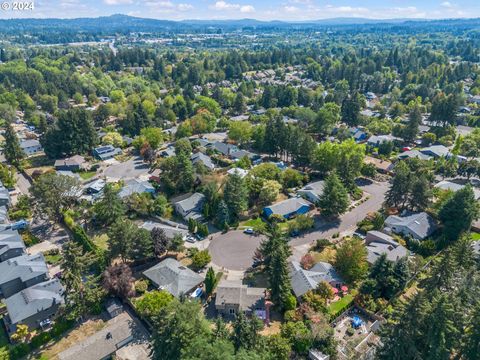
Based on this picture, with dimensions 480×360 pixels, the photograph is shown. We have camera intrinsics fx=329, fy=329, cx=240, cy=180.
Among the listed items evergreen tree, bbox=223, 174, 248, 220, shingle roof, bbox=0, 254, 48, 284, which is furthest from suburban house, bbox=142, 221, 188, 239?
shingle roof, bbox=0, 254, 48, 284

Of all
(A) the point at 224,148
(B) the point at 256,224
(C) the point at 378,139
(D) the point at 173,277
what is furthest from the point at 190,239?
(C) the point at 378,139

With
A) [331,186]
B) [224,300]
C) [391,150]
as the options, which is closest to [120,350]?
[224,300]

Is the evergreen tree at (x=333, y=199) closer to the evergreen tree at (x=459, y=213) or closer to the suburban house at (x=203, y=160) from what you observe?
the evergreen tree at (x=459, y=213)

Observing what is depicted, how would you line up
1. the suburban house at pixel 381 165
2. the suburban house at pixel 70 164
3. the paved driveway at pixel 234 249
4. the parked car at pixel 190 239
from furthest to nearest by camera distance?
the suburban house at pixel 70 164
the suburban house at pixel 381 165
the parked car at pixel 190 239
the paved driveway at pixel 234 249

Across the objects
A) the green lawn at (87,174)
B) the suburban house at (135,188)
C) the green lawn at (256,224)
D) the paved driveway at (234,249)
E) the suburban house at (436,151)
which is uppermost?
the suburban house at (135,188)

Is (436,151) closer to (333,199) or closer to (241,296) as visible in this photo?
(333,199)

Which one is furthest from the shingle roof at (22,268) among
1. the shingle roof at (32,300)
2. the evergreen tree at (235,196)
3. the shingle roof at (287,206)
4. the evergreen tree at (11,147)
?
the evergreen tree at (11,147)
